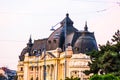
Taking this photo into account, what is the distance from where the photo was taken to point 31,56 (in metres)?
142

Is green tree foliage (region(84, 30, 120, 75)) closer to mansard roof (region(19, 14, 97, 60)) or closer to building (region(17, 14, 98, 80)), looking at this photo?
building (region(17, 14, 98, 80))

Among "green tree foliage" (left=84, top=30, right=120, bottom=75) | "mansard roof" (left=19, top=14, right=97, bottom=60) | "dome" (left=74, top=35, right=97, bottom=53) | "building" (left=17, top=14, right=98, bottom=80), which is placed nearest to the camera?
"green tree foliage" (left=84, top=30, right=120, bottom=75)

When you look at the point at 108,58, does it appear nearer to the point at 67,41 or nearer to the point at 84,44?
the point at 84,44

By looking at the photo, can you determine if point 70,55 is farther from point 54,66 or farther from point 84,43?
point 54,66

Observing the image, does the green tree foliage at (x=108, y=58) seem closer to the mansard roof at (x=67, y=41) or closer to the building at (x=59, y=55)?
the building at (x=59, y=55)

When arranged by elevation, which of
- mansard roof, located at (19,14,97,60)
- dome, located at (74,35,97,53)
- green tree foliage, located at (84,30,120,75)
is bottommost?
green tree foliage, located at (84,30,120,75)

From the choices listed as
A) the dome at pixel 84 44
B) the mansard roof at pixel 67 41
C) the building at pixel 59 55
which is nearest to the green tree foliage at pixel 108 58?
the building at pixel 59 55

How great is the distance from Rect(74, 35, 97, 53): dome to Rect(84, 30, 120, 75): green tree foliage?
42.9 metres

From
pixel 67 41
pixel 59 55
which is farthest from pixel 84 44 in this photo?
pixel 59 55

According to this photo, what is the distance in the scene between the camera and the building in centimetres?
11072

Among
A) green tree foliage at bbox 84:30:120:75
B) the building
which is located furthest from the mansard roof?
green tree foliage at bbox 84:30:120:75

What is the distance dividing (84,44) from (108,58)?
152 ft

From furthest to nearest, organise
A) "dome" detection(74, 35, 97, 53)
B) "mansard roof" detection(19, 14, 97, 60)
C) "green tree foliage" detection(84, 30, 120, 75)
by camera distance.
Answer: "mansard roof" detection(19, 14, 97, 60) < "dome" detection(74, 35, 97, 53) < "green tree foliage" detection(84, 30, 120, 75)

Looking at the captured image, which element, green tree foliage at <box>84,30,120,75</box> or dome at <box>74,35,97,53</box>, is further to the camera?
dome at <box>74,35,97,53</box>
